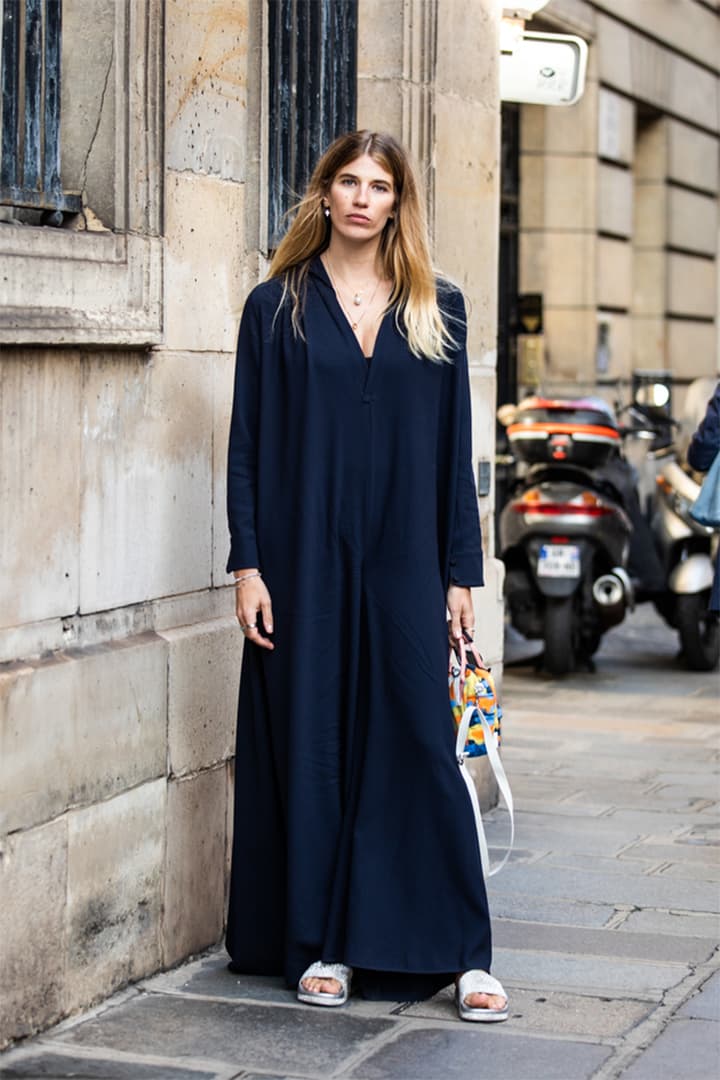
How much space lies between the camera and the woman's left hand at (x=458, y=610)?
479 cm

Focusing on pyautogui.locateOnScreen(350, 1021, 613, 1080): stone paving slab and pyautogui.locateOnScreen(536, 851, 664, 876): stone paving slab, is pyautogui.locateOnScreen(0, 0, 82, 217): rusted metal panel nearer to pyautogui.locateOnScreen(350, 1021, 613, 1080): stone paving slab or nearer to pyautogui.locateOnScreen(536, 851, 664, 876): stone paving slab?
pyautogui.locateOnScreen(350, 1021, 613, 1080): stone paving slab

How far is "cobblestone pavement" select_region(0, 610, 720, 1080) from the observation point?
4.23 meters

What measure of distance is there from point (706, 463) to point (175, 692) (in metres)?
2.95

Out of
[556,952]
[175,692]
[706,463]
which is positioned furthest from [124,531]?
[706,463]

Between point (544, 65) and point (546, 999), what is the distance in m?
4.82

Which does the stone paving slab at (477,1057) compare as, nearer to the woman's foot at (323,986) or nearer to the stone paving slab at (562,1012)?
the stone paving slab at (562,1012)

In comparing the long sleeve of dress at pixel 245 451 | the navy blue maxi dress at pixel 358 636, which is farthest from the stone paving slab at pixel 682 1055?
the long sleeve of dress at pixel 245 451

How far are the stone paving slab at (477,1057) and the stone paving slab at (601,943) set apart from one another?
2.55ft

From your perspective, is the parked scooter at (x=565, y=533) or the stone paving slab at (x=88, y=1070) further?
the parked scooter at (x=565, y=533)

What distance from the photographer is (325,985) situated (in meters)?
4.62

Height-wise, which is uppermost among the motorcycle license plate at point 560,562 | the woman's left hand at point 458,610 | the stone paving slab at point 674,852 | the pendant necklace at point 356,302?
the pendant necklace at point 356,302

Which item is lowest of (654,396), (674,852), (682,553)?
(674,852)

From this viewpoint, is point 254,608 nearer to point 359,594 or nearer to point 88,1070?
point 359,594

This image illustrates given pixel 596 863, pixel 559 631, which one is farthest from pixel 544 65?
pixel 596 863
